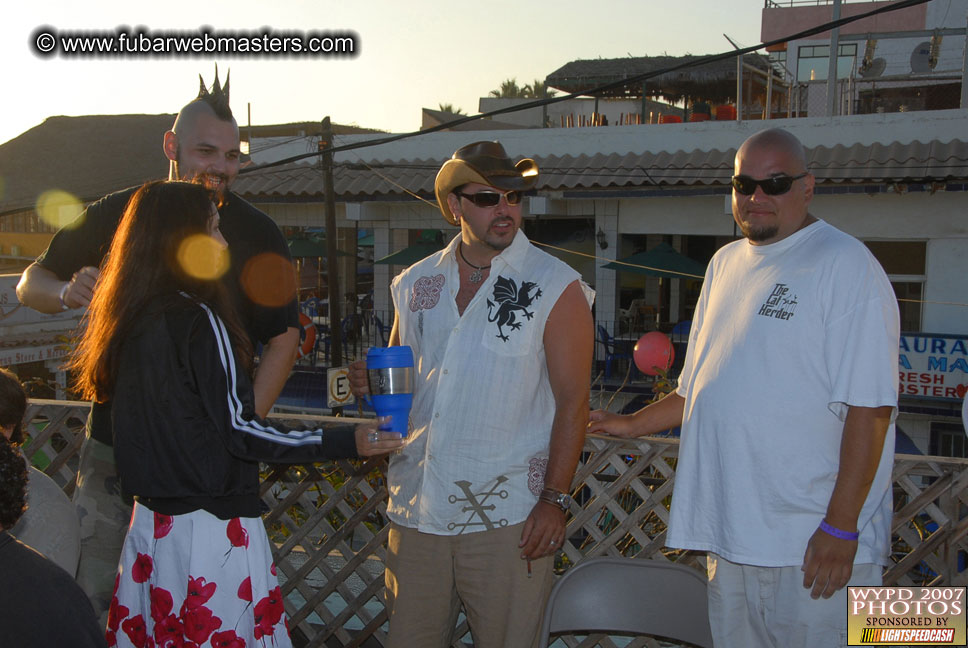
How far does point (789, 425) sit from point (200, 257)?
1.46 m

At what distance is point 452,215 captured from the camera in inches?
101

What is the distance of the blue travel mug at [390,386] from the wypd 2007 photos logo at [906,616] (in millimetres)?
1157

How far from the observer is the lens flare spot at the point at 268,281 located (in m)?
2.45

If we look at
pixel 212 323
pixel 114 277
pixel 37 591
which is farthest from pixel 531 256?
pixel 37 591

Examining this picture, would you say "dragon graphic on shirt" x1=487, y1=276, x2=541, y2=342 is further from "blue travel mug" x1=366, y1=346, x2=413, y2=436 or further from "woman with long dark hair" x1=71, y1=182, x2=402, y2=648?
"woman with long dark hair" x1=71, y1=182, x2=402, y2=648

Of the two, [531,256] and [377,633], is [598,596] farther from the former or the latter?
[377,633]

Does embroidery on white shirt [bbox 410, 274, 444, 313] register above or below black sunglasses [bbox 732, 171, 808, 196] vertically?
below

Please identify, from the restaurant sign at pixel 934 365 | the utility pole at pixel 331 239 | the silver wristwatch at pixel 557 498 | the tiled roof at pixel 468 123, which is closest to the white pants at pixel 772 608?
the silver wristwatch at pixel 557 498

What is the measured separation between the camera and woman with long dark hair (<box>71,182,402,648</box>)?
1.92m

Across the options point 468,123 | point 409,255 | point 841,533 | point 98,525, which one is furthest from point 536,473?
point 468,123

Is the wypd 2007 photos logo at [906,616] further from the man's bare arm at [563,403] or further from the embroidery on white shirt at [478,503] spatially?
the embroidery on white shirt at [478,503]

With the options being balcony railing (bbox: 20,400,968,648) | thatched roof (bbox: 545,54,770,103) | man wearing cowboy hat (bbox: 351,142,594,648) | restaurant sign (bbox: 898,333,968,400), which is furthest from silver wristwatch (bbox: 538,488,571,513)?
thatched roof (bbox: 545,54,770,103)

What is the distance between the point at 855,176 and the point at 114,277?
10759 millimetres

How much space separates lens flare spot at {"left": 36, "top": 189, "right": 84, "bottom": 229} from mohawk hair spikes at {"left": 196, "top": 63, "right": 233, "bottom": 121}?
1728cm
